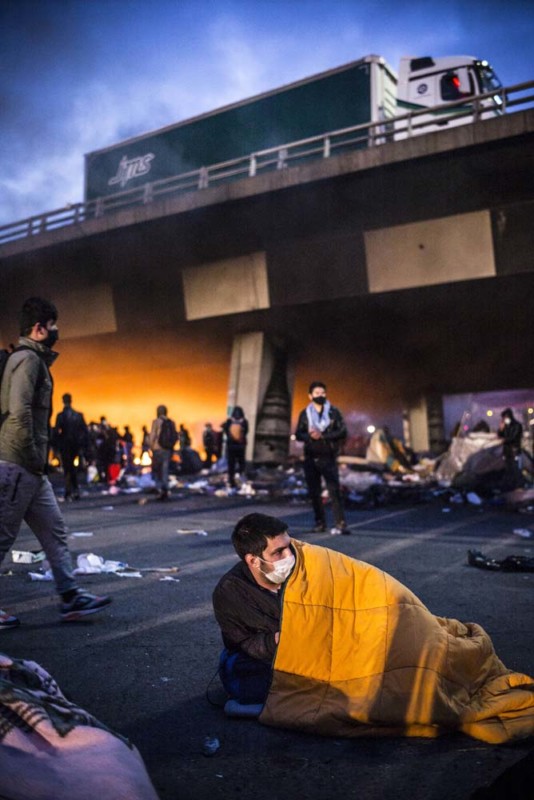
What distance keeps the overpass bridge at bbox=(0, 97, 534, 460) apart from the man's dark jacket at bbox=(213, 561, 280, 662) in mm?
11604

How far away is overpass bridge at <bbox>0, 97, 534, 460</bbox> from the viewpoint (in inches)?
504

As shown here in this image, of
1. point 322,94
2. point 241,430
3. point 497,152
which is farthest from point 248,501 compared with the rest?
point 322,94

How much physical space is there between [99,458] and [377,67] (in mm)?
13149

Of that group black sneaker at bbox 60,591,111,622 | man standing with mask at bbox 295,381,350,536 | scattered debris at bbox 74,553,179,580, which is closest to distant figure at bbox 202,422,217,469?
man standing with mask at bbox 295,381,350,536

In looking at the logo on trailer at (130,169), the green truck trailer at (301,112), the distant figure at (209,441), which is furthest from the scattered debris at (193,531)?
the logo on trailer at (130,169)

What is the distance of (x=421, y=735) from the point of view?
220 centimetres

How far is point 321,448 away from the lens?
7.47 m

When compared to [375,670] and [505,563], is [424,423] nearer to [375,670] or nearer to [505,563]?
[505,563]

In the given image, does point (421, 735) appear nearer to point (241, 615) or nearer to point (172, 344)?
point (241, 615)

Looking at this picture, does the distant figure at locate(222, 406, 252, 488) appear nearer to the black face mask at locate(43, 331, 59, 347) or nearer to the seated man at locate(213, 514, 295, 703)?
the black face mask at locate(43, 331, 59, 347)

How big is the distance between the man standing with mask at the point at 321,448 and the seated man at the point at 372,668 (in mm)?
5012

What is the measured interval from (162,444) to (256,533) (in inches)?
385

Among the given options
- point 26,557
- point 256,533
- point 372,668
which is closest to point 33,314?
point 256,533

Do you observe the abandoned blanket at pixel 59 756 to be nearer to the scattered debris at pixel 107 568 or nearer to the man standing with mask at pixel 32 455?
the man standing with mask at pixel 32 455
